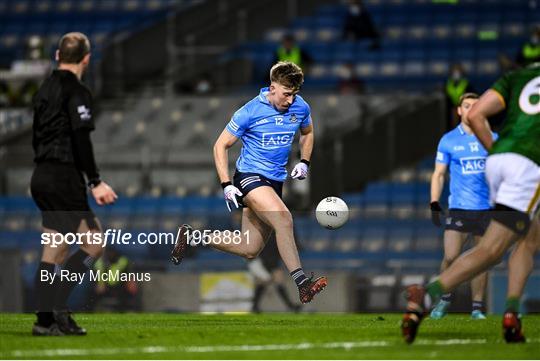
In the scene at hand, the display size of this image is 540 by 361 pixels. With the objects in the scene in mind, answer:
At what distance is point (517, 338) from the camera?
925cm

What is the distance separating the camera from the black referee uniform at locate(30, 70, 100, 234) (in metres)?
9.67

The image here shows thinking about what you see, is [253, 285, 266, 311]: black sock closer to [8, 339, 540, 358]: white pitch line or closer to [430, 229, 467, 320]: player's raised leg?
[430, 229, 467, 320]: player's raised leg

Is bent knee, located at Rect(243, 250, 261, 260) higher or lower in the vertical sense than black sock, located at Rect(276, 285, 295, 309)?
higher

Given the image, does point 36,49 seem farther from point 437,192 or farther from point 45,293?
point 45,293

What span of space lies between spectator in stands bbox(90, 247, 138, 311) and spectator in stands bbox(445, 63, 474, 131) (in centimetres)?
892

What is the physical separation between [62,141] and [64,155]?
10cm

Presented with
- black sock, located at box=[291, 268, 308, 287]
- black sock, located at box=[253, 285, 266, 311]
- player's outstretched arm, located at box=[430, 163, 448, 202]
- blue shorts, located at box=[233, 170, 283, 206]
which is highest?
blue shorts, located at box=[233, 170, 283, 206]

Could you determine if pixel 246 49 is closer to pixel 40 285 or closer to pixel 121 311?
pixel 121 311

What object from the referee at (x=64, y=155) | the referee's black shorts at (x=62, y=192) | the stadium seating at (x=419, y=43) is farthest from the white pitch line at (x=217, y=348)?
the stadium seating at (x=419, y=43)

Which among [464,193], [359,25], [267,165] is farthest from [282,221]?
[359,25]

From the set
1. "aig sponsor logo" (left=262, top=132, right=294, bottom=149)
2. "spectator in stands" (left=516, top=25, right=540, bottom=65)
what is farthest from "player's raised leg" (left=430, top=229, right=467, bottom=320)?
"spectator in stands" (left=516, top=25, right=540, bottom=65)

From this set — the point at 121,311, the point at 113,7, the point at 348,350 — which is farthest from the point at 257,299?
the point at 113,7

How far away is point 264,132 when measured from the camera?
11914mm

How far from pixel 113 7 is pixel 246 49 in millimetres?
3779
